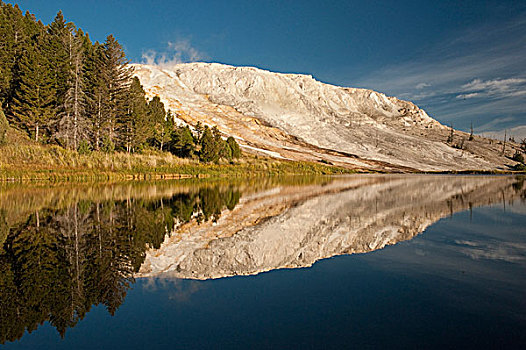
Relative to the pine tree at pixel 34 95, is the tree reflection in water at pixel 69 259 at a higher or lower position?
lower

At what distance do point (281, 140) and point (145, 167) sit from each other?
39922mm

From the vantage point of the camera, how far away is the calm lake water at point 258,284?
11.7ft

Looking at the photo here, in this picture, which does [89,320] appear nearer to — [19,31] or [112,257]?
[112,257]

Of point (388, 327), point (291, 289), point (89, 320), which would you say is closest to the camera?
point (388, 327)

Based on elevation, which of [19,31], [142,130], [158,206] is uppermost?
[19,31]

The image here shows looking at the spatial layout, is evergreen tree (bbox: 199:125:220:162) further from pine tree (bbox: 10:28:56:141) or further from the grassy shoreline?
pine tree (bbox: 10:28:56:141)

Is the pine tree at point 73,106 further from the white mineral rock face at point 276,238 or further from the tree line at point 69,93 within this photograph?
the white mineral rock face at point 276,238

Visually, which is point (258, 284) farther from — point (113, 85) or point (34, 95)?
point (113, 85)

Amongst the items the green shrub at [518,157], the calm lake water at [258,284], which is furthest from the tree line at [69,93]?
the green shrub at [518,157]

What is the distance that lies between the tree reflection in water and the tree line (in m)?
22.8

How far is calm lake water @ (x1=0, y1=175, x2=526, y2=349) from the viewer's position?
358 cm

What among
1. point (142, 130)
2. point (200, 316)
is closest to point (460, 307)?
point (200, 316)

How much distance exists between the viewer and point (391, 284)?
505 centimetres

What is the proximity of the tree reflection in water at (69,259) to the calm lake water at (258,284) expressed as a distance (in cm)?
2
